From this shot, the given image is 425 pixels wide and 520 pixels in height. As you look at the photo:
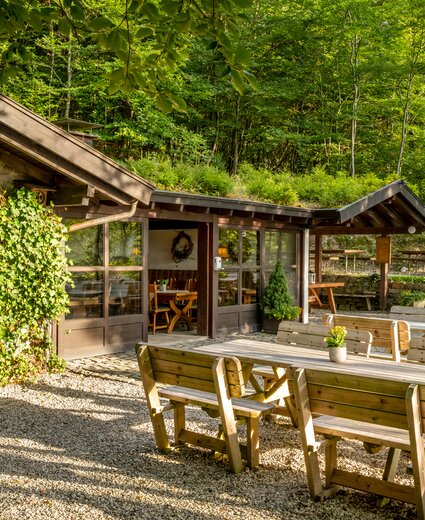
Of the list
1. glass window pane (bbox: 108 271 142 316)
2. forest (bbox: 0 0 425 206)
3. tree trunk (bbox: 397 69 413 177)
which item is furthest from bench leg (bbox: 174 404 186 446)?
tree trunk (bbox: 397 69 413 177)

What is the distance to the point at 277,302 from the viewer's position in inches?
491

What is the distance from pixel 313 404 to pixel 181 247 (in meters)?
12.0

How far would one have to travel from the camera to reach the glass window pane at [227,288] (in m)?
11.9

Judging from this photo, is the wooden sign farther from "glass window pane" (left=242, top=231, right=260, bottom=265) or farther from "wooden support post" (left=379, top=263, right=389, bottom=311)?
"glass window pane" (left=242, top=231, right=260, bottom=265)

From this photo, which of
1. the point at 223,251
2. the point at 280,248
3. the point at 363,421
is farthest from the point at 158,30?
the point at 280,248

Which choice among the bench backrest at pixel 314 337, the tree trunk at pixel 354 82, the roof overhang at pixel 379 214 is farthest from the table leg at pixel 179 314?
the tree trunk at pixel 354 82

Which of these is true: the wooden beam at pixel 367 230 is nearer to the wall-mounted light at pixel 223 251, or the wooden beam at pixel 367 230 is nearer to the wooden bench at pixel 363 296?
the wooden bench at pixel 363 296

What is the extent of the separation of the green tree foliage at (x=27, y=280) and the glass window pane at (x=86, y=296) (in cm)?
124

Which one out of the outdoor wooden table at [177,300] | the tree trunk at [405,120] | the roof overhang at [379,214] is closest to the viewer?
the outdoor wooden table at [177,300]

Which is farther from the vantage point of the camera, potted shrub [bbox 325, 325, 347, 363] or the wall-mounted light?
the wall-mounted light

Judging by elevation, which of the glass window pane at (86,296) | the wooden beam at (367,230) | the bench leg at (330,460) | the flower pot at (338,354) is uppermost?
the wooden beam at (367,230)

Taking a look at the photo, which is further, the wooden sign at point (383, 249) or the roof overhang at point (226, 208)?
the wooden sign at point (383, 249)

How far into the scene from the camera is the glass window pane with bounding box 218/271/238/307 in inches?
468

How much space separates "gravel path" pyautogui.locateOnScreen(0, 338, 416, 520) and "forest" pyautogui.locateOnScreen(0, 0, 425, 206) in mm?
11505
